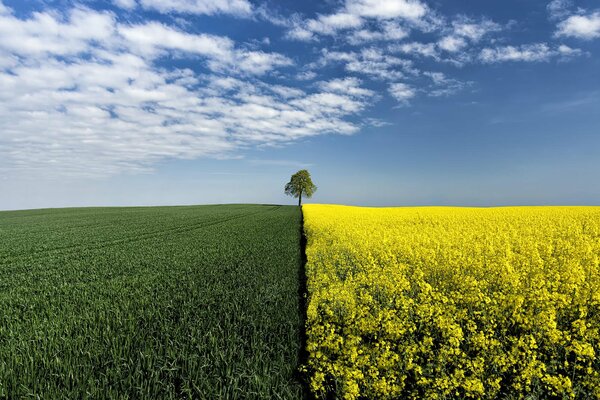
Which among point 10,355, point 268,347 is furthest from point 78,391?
point 268,347

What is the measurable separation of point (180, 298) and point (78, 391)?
4540mm

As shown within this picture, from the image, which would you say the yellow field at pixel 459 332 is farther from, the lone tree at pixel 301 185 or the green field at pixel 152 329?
the lone tree at pixel 301 185

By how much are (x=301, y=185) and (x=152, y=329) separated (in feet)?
261

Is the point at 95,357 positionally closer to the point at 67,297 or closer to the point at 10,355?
the point at 10,355

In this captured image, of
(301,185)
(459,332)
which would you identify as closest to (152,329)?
(459,332)

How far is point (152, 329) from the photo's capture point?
7387 mm

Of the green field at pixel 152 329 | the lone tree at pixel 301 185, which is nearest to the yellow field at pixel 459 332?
the green field at pixel 152 329

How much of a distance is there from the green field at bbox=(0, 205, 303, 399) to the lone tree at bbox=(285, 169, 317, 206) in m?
71.6

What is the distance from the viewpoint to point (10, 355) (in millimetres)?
6270

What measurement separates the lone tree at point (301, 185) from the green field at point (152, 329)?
71640 millimetres

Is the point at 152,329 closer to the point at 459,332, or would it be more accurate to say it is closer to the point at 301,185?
the point at 459,332

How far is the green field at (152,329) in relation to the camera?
17.6 ft

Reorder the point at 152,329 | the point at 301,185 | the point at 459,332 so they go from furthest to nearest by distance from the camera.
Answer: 1. the point at 301,185
2. the point at 152,329
3. the point at 459,332

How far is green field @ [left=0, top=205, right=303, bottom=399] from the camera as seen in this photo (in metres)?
5.38
